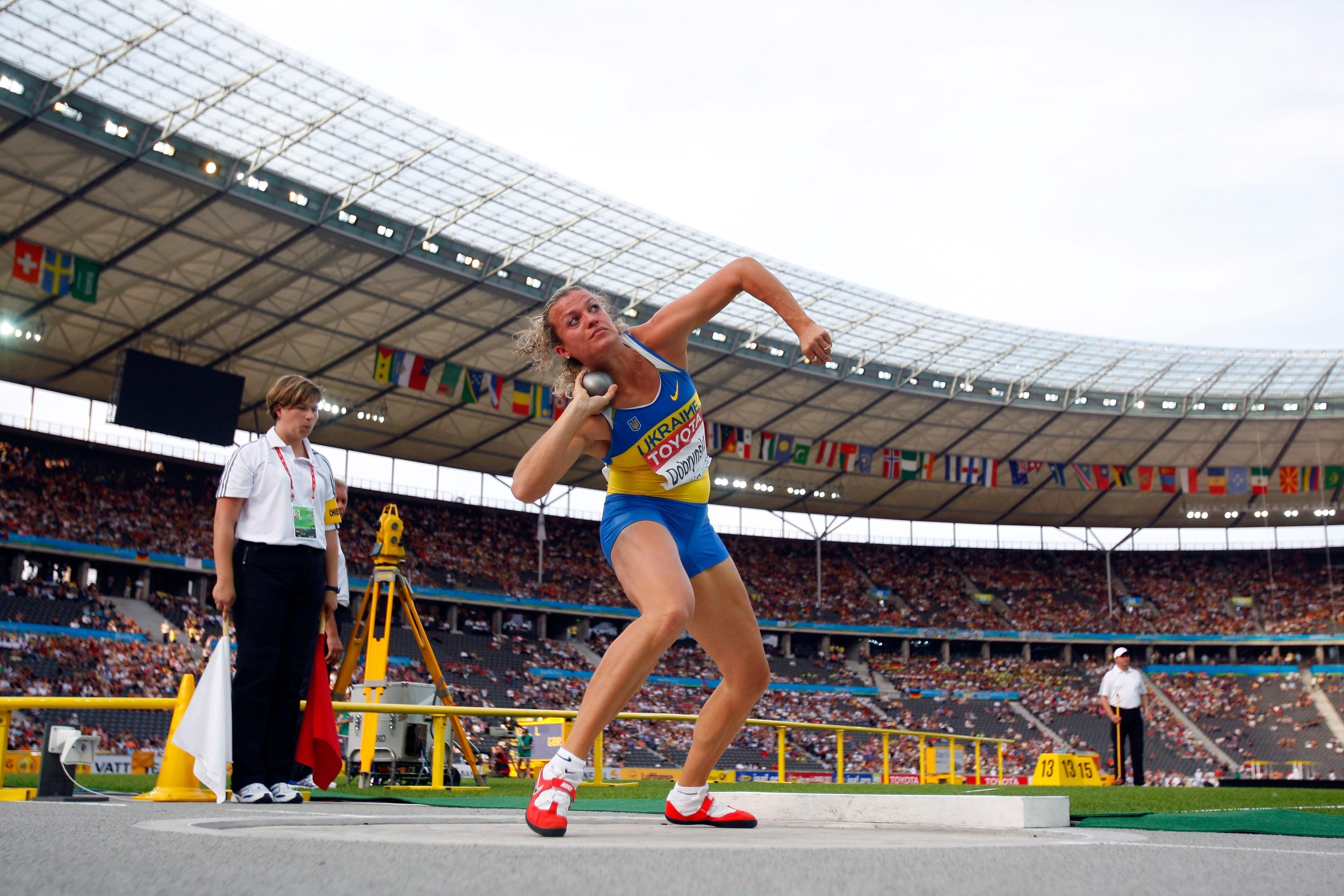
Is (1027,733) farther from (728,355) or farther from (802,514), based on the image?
(728,355)

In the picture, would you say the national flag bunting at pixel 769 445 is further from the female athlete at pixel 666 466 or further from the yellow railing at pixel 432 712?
the female athlete at pixel 666 466

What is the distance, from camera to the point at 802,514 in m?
42.0

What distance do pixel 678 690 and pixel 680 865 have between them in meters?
31.8

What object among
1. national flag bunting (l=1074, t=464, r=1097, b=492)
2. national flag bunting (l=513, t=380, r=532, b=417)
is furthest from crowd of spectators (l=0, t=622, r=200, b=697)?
national flag bunting (l=1074, t=464, r=1097, b=492)

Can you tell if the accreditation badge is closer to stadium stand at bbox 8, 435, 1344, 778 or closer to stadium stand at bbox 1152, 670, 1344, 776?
stadium stand at bbox 8, 435, 1344, 778

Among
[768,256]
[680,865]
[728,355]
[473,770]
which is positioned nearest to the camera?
[680,865]

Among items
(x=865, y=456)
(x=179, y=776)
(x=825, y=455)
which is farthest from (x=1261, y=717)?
(x=179, y=776)

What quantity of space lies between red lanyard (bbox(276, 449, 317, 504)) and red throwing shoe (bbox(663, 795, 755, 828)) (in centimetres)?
220

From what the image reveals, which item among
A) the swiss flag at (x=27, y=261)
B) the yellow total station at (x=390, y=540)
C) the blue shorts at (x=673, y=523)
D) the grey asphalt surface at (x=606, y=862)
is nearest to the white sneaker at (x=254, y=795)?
the grey asphalt surface at (x=606, y=862)

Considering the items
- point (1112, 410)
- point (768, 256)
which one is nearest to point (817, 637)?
point (1112, 410)

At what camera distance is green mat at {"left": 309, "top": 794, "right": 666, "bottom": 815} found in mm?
4836

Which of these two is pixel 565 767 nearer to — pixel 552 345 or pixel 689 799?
pixel 689 799

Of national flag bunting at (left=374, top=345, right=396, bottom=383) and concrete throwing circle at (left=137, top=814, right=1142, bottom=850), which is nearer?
concrete throwing circle at (left=137, top=814, right=1142, bottom=850)

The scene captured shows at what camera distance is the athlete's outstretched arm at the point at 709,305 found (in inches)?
141
